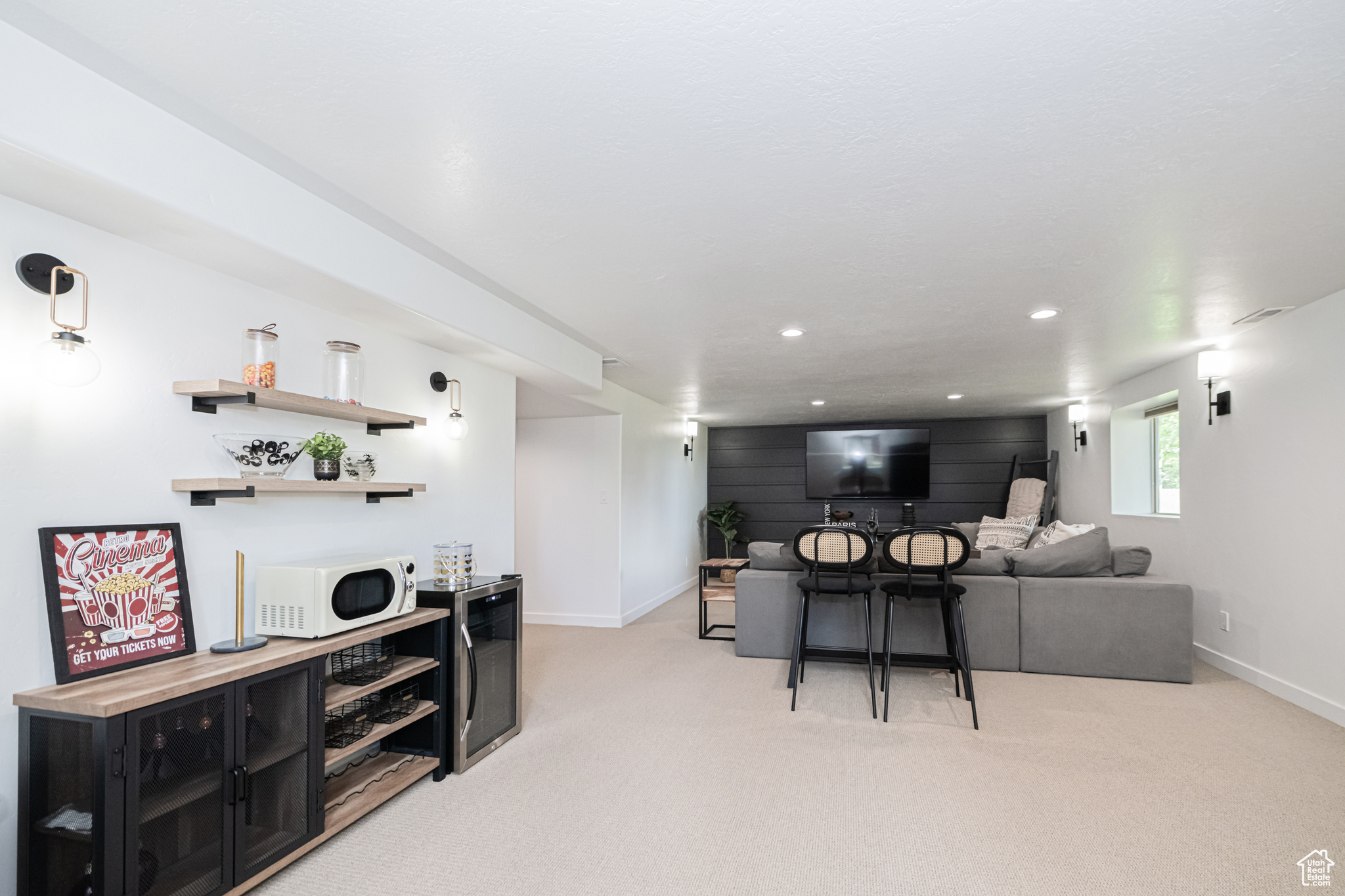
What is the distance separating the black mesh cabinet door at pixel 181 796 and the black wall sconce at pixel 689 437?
6.49 m

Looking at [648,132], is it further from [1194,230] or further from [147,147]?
[1194,230]

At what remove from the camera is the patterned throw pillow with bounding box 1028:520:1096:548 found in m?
5.54

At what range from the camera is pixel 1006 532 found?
6.78 meters

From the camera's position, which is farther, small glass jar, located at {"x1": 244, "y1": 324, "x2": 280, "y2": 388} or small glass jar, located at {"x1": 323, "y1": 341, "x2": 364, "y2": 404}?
small glass jar, located at {"x1": 323, "y1": 341, "x2": 364, "y2": 404}

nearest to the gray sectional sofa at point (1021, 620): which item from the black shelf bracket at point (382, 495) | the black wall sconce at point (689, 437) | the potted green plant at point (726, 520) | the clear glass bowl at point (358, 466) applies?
the black shelf bracket at point (382, 495)

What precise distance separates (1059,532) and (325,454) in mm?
5664

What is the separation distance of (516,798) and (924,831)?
158 centimetres

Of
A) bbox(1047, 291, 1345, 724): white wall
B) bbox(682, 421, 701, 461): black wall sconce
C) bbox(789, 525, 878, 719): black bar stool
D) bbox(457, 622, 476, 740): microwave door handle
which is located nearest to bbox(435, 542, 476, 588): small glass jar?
bbox(457, 622, 476, 740): microwave door handle

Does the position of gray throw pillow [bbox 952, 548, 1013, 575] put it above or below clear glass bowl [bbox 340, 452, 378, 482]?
below

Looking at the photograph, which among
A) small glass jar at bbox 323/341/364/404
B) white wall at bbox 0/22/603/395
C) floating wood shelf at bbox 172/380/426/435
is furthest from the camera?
small glass jar at bbox 323/341/364/404

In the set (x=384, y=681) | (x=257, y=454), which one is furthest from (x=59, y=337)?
(x=384, y=681)

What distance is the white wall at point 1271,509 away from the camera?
3510 mm

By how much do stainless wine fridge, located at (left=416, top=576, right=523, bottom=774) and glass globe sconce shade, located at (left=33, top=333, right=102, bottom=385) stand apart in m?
1.59

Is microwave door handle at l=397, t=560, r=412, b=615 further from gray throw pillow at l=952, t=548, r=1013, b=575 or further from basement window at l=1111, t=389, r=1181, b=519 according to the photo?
basement window at l=1111, t=389, r=1181, b=519
